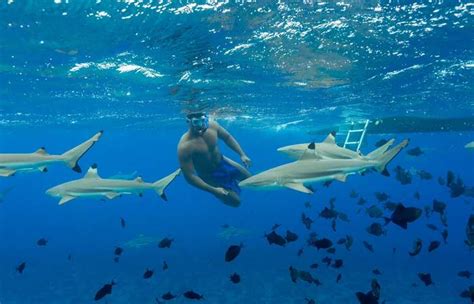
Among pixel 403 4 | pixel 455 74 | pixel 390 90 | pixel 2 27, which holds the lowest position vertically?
pixel 390 90

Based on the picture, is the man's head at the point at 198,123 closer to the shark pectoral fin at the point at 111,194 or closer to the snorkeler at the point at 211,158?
the snorkeler at the point at 211,158

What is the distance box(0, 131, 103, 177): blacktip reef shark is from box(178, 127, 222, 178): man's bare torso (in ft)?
12.1

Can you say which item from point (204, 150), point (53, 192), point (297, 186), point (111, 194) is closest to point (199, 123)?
point (204, 150)

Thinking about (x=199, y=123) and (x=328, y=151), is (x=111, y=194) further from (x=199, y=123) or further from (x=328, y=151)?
(x=328, y=151)

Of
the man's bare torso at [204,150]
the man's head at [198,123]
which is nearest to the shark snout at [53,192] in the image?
the man's bare torso at [204,150]

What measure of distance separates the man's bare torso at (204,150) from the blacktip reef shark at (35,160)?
3681 mm

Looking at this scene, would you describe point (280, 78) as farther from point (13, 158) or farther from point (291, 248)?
point (291, 248)

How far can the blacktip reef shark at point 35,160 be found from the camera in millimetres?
7680

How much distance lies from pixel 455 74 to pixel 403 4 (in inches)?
403

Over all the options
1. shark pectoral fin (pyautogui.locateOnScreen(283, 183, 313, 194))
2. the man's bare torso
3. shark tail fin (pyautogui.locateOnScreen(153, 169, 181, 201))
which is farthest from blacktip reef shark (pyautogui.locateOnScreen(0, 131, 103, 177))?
shark pectoral fin (pyautogui.locateOnScreen(283, 183, 313, 194))

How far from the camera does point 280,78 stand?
18672 millimetres

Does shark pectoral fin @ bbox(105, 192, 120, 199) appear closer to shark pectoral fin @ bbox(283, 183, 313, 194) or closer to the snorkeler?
the snorkeler

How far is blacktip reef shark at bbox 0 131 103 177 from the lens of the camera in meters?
7.68

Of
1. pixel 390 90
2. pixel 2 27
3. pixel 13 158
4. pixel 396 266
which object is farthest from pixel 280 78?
pixel 396 266
